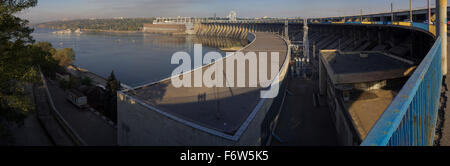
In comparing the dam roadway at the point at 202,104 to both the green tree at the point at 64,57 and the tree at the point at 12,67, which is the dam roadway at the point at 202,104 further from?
the green tree at the point at 64,57

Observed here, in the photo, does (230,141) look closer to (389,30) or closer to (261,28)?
(389,30)

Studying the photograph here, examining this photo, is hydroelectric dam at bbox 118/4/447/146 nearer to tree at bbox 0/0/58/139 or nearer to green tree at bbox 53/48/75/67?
tree at bbox 0/0/58/139

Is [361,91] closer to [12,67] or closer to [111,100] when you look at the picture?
[12,67]

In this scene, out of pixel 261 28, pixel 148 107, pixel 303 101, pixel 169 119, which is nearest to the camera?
pixel 169 119

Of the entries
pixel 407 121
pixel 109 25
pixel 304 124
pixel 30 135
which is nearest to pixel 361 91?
pixel 304 124

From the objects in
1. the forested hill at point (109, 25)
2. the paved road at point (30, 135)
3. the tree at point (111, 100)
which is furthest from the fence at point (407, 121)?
the forested hill at point (109, 25)

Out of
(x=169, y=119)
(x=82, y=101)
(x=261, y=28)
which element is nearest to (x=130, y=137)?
(x=169, y=119)
